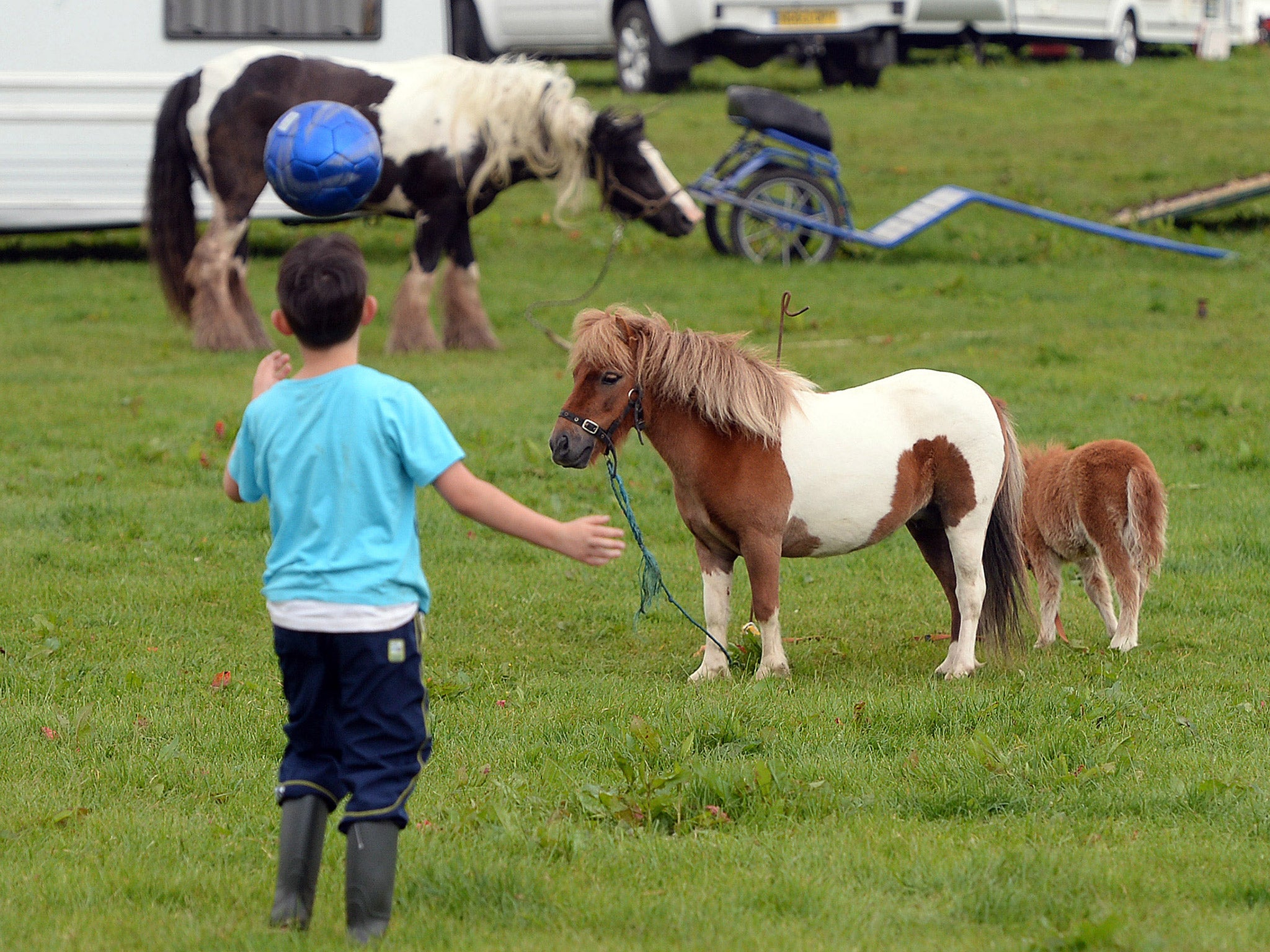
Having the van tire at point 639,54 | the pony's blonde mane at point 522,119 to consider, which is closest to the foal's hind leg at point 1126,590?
the pony's blonde mane at point 522,119

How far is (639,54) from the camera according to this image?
23266 mm

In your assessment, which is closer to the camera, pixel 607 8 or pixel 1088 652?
pixel 1088 652

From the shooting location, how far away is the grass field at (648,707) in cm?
386

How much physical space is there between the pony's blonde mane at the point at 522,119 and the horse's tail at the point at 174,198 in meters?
2.50

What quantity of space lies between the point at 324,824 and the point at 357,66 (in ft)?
35.0

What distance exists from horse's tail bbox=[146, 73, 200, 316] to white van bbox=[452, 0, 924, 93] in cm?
935

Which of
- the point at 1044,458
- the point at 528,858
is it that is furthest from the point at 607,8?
the point at 528,858

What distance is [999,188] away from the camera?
18.4m

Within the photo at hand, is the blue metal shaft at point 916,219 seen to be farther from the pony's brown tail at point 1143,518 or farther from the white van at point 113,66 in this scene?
the pony's brown tail at point 1143,518

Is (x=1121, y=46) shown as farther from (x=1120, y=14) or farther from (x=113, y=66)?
(x=113, y=66)

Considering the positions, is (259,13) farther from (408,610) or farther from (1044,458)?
(408,610)

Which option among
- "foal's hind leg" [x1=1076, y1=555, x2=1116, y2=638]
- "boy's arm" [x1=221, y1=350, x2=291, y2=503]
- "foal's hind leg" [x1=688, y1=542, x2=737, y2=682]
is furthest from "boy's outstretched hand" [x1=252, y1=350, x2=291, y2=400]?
"foal's hind leg" [x1=1076, y1=555, x2=1116, y2=638]

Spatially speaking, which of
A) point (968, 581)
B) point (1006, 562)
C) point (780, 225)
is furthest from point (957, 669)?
point (780, 225)

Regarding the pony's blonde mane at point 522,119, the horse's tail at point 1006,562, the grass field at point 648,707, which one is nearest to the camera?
the grass field at point 648,707
